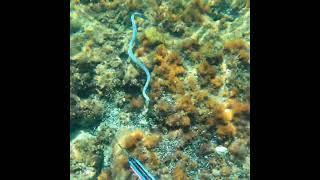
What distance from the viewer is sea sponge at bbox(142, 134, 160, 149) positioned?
4.61 metres

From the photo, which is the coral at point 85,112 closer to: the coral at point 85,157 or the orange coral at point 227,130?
the coral at point 85,157

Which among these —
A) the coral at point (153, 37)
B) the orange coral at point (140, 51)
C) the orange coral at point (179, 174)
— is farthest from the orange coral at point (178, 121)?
the coral at point (153, 37)

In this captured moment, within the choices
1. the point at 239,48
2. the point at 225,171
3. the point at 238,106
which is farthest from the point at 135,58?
the point at 225,171

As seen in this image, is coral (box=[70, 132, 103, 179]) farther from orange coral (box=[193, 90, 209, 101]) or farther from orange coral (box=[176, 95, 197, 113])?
orange coral (box=[193, 90, 209, 101])

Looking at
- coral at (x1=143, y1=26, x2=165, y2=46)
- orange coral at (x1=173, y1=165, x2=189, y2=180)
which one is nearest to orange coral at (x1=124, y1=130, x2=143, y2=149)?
orange coral at (x1=173, y1=165, x2=189, y2=180)

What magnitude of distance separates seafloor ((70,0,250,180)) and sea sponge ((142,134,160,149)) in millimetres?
16

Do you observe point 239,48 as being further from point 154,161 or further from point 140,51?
point 154,161

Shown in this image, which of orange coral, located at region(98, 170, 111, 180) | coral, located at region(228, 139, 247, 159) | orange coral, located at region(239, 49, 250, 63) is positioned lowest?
orange coral, located at region(98, 170, 111, 180)

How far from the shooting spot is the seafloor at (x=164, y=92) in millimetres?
4543

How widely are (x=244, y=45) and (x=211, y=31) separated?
0.75 metres

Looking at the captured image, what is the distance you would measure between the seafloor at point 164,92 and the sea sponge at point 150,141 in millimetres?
16
